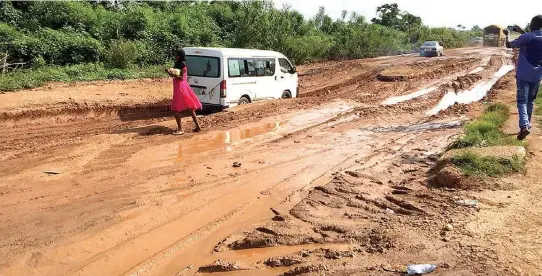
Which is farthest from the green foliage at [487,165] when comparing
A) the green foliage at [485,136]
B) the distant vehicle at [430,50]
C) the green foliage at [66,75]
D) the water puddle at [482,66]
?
the distant vehicle at [430,50]

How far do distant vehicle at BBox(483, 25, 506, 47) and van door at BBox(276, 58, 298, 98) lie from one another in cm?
4939

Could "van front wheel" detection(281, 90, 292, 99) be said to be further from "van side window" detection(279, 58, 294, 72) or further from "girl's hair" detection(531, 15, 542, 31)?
"girl's hair" detection(531, 15, 542, 31)

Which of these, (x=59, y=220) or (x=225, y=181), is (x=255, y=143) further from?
(x=59, y=220)

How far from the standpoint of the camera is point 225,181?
6922 millimetres

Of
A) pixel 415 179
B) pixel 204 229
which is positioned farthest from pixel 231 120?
pixel 204 229

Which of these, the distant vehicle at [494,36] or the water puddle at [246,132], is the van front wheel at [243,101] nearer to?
the water puddle at [246,132]

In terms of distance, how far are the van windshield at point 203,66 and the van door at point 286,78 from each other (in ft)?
10.3

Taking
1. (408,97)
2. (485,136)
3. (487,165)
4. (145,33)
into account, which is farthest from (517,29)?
(145,33)

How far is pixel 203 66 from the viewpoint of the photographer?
40.3ft

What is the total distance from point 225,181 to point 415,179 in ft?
9.28

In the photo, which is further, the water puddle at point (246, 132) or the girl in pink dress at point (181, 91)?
the girl in pink dress at point (181, 91)

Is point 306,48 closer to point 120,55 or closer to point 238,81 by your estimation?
point 120,55

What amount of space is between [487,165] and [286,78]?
968 cm

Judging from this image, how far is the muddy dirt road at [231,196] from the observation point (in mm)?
4387
